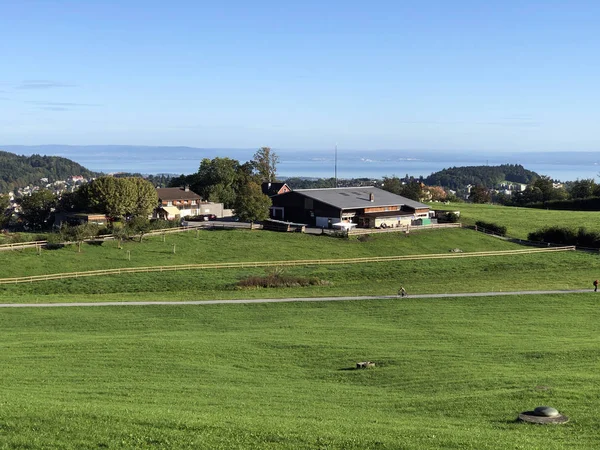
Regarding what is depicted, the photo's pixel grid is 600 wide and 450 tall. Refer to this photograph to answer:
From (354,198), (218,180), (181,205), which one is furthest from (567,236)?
(218,180)

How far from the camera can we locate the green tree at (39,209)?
281 ft

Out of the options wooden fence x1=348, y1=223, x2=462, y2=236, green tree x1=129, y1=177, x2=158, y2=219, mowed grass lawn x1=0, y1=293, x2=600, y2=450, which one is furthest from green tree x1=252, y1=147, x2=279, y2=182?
mowed grass lawn x1=0, y1=293, x2=600, y2=450

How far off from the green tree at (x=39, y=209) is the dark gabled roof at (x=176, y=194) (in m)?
14.8

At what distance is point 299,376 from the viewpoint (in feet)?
82.9

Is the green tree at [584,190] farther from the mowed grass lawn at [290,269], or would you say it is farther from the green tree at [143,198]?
the green tree at [143,198]

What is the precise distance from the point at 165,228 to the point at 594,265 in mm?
46298

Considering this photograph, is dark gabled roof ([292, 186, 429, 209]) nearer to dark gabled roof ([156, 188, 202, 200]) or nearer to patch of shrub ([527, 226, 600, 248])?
dark gabled roof ([156, 188, 202, 200])

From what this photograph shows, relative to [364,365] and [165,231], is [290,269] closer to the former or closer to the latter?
[165,231]

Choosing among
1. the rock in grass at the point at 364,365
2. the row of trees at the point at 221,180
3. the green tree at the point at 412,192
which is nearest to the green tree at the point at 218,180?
the row of trees at the point at 221,180

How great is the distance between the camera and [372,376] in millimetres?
25125

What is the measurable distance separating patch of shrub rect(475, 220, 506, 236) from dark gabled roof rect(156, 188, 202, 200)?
4067cm

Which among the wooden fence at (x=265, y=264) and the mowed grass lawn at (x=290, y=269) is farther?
the wooden fence at (x=265, y=264)

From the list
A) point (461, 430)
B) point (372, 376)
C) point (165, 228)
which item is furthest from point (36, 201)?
point (461, 430)

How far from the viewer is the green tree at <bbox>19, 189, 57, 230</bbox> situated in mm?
85562
